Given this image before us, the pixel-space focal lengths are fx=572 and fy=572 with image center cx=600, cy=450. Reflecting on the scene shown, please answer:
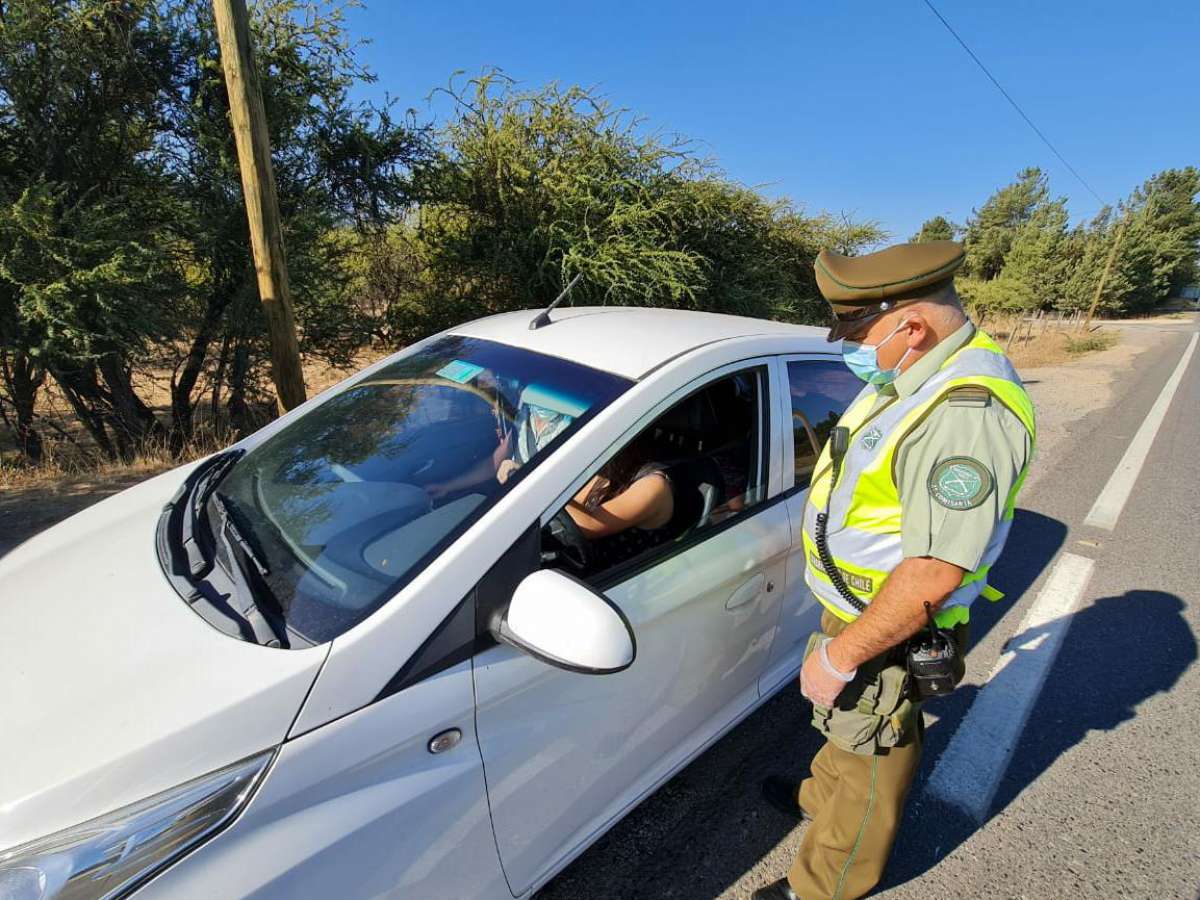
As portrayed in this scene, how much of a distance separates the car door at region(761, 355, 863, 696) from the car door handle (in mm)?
171

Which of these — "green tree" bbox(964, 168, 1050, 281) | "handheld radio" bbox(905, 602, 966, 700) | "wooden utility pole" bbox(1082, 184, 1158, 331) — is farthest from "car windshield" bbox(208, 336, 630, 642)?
"green tree" bbox(964, 168, 1050, 281)

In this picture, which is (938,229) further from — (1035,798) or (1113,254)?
(1035,798)

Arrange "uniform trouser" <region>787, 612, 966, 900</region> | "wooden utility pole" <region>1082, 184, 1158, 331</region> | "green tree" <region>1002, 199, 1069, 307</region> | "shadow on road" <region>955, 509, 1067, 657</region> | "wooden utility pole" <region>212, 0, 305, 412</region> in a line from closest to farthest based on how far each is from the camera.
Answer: "uniform trouser" <region>787, 612, 966, 900</region> → "shadow on road" <region>955, 509, 1067, 657</region> → "wooden utility pole" <region>212, 0, 305, 412</region> → "wooden utility pole" <region>1082, 184, 1158, 331</region> → "green tree" <region>1002, 199, 1069, 307</region>

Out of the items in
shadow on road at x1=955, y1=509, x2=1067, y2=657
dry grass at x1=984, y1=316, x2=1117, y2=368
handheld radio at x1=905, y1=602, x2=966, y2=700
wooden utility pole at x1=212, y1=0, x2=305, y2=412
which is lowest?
dry grass at x1=984, y1=316, x2=1117, y2=368

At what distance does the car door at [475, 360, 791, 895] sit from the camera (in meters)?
1.29

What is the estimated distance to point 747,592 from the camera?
1.82 metres

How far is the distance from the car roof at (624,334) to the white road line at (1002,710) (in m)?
1.70

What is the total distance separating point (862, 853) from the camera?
5.40 ft

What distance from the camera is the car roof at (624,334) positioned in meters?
1.74

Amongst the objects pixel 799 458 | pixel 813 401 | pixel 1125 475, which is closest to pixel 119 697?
pixel 799 458

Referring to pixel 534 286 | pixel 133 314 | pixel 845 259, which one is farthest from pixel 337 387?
pixel 534 286

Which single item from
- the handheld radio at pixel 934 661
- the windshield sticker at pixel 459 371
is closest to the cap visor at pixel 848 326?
the handheld radio at pixel 934 661

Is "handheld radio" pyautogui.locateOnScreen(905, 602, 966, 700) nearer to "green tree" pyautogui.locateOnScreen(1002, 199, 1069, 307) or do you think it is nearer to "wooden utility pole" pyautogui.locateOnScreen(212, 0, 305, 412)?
"wooden utility pole" pyautogui.locateOnScreen(212, 0, 305, 412)

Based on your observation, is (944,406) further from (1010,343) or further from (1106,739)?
(1010,343)
